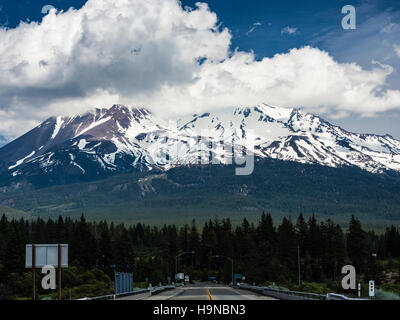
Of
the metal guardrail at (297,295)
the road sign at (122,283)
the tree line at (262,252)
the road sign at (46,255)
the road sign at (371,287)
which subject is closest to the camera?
the road sign at (46,255)

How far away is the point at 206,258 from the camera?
196 m

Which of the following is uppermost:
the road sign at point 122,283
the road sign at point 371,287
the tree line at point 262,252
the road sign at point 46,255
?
the road sign at point 46,255

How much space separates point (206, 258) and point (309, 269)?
2740 inches

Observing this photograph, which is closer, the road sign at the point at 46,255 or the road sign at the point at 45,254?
the road sign at the point at 46,255

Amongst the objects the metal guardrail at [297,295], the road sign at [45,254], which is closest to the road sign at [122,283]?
the metal guardrail at [297,295]

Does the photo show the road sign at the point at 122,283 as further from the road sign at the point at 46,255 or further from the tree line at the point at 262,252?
the tree line at the point at 262,252

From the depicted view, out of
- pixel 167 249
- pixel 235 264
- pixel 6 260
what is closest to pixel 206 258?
pixel 167 249

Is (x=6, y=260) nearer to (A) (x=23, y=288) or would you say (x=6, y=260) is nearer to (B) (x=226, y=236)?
(A) (x=23, y=288)

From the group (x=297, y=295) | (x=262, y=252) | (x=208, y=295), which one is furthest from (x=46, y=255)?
(x=262, y=252)

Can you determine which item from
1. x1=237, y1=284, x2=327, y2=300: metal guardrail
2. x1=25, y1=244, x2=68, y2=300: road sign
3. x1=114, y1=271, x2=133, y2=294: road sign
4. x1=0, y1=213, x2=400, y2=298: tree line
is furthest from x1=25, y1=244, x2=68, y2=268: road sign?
x1=0, y1=213, x2=400, y2=298: tree line

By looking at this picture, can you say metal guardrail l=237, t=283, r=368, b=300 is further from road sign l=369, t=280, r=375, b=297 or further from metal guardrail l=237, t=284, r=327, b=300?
road sign l=369, t=280, r=375, b=297

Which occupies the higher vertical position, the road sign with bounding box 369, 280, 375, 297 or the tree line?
the road sign with bounding box 369, 280, 375, 297

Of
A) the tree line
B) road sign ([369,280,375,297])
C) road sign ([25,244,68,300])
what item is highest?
road sign ([25,244,68,300])

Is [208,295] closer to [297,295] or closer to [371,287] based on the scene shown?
[297,295]
